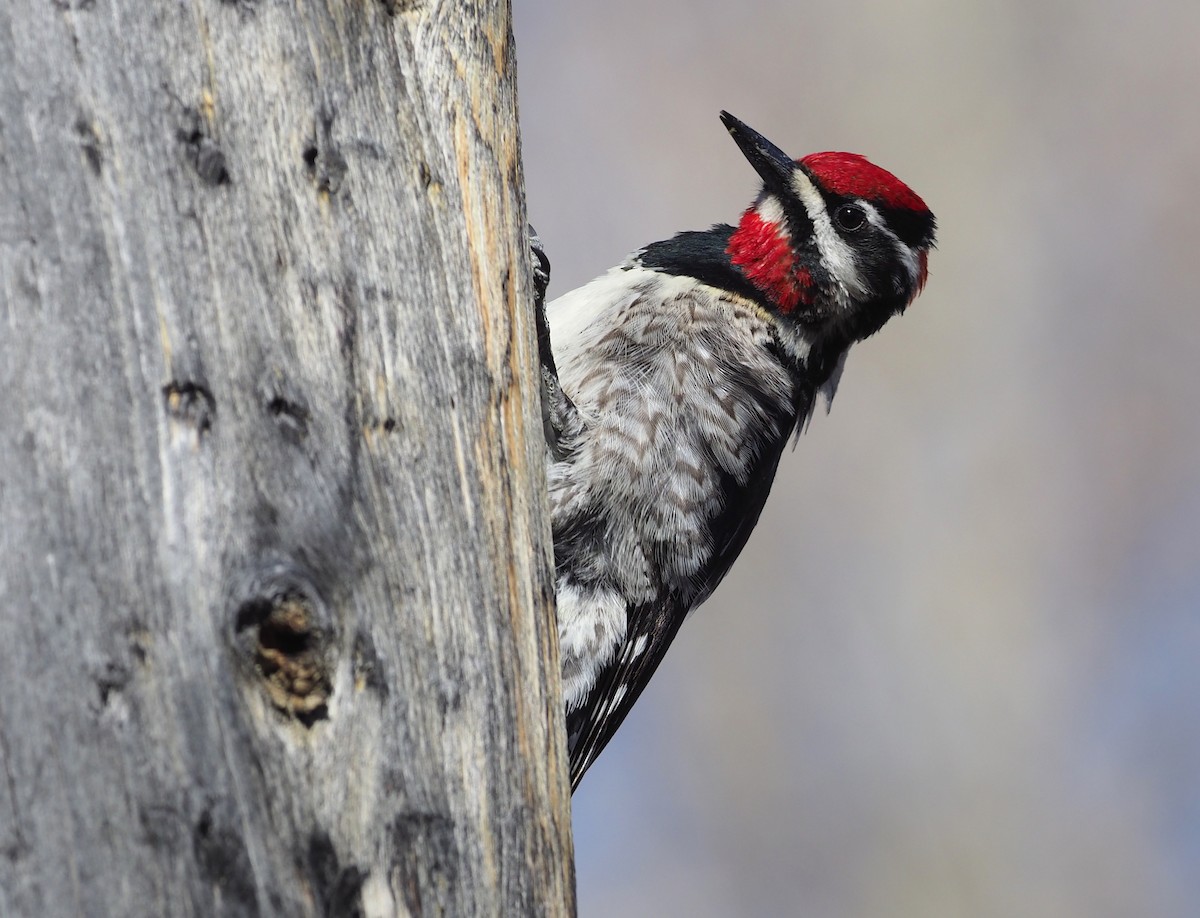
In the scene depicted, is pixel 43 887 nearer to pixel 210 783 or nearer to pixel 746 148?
pixel 210 783

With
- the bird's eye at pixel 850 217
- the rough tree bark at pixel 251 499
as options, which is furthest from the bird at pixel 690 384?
the rough tree bark at pixel 251 499

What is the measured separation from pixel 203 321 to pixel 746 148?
2.28m

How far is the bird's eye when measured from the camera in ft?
10.1

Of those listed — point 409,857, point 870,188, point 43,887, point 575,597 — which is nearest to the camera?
point 43,887

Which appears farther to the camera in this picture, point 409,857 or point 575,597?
point 575,597

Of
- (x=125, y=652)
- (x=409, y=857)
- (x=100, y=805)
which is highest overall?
(x=125, y=652)

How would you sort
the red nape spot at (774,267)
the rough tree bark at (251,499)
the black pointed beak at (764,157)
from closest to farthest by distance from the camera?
the rough tree bark at (251,499), the red nape spot at (774,267), the black pointed beak at (764,157)

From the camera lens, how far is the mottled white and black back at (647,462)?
2.74m

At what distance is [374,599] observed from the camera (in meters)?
1.22

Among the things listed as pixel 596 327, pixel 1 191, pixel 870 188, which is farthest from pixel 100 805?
A: pixel 870 188

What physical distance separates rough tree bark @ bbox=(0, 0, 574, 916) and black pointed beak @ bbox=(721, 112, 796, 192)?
1859 millimetres

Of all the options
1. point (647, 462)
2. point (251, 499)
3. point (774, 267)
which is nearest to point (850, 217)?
point (774, 267)

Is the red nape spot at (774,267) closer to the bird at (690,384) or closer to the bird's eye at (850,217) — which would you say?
the bird at (690,384)

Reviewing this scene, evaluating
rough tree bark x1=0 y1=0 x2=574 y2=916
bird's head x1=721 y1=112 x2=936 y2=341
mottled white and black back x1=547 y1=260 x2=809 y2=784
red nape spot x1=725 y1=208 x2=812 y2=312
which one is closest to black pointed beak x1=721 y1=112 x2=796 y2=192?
bird's head x1=721 y1=112 x2=936 y2=341
